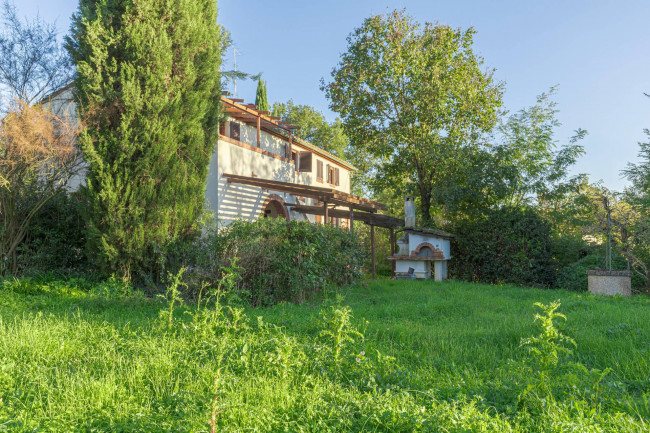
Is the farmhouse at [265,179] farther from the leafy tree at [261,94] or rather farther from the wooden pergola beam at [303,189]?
the leafy tree at [261,94]

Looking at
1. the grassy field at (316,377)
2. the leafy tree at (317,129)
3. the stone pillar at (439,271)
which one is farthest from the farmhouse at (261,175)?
the leafy tree at (317,129)

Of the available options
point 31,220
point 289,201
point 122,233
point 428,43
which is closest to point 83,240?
point 31,220

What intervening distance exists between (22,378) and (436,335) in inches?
178

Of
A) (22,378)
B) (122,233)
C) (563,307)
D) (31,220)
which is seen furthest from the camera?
(31,220)

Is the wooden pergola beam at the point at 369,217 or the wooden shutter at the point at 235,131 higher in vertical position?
the wooden shutter at the point at 235,131

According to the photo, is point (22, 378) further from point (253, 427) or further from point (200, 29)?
point (200, 29)

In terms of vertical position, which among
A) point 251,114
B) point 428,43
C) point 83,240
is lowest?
point 83,240

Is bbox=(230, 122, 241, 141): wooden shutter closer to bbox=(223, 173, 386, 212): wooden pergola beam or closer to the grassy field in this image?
bbox=(223, 173, 386, 212): wooden pergola beam

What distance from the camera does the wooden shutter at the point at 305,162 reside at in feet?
60.0

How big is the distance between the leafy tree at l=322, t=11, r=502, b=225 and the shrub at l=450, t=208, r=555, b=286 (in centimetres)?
225

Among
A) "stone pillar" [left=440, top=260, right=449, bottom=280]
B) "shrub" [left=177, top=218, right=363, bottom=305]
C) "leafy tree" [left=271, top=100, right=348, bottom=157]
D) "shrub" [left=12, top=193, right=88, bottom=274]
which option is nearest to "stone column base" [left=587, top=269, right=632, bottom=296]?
"stone pillar" [left=440, top=260, right=449, bottom=280]

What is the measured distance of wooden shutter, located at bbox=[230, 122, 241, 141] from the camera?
13802 millimetres

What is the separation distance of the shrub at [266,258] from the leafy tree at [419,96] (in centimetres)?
911

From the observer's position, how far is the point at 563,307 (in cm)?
779
